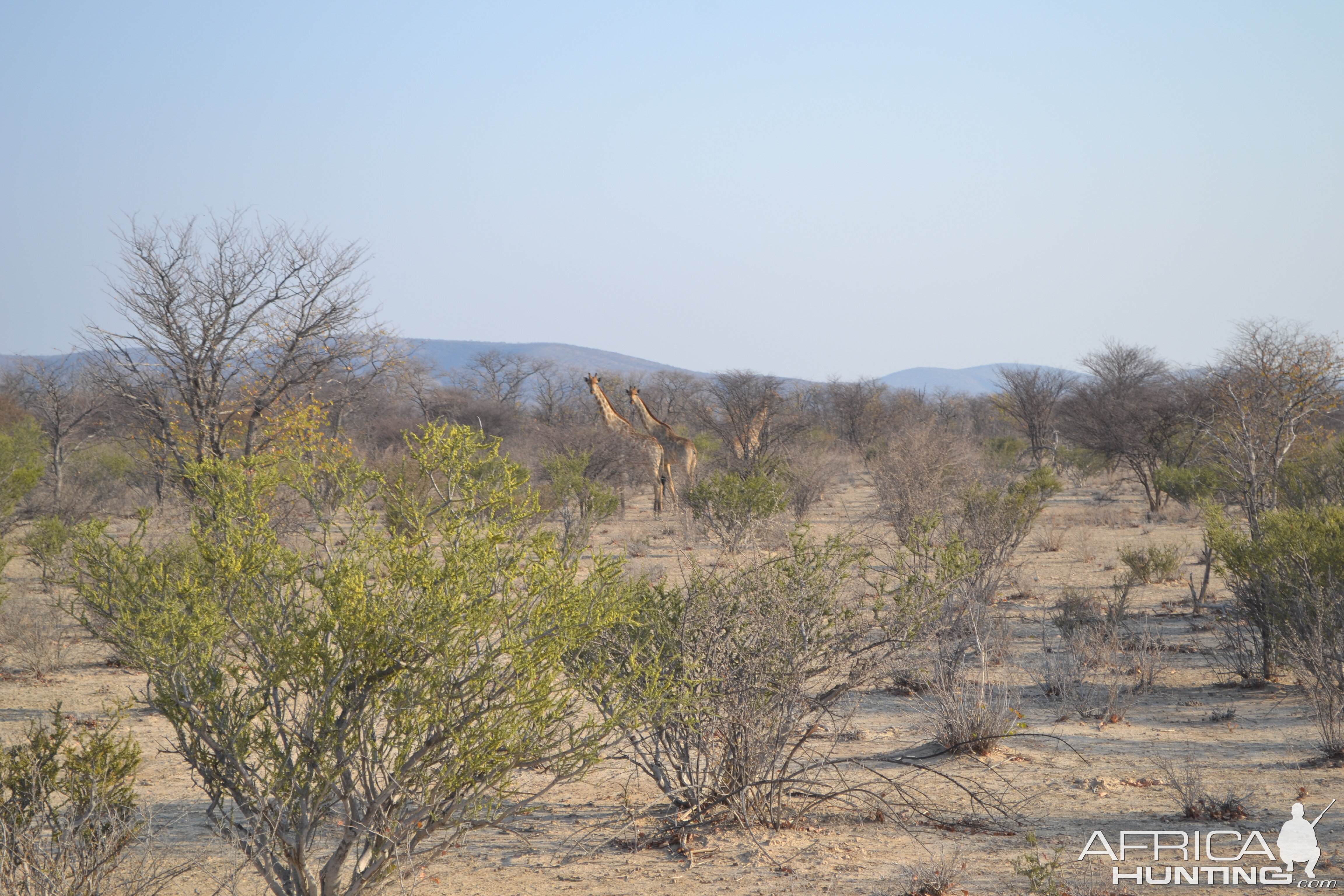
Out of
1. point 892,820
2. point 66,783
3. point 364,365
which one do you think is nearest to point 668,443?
point 364,365

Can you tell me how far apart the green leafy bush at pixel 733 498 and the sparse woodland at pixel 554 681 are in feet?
8.45

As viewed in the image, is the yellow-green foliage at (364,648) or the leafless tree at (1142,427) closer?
the yellow-green foliage at (364,648)

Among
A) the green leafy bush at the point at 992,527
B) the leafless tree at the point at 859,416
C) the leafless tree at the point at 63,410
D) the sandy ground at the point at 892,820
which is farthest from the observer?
the leafless tree at the point at 859,416

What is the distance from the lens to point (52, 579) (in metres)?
3.25

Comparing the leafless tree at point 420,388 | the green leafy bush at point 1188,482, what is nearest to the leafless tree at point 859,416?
the green leafy bush at point 1188,482

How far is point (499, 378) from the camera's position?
73750 millimetres

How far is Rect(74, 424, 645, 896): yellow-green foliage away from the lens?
301 centimetres

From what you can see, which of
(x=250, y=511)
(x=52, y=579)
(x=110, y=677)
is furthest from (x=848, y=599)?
(x=110, y=677)

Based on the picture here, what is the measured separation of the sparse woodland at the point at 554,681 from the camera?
10.2ft

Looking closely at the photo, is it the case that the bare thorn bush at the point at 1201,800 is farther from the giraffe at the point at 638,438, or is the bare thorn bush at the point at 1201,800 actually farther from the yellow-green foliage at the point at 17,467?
the giraffe at the point at 638,438

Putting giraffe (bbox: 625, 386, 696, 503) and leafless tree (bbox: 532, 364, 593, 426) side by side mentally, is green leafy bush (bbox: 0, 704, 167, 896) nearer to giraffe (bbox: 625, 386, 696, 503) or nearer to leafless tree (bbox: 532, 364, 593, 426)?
giraffe (bbox: 625, 386, 696, 503)

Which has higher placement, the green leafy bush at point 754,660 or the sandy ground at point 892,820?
the green leafy bush at point 754,660

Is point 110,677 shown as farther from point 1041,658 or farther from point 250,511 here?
point 1041,658

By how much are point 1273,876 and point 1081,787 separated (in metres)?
1.30
